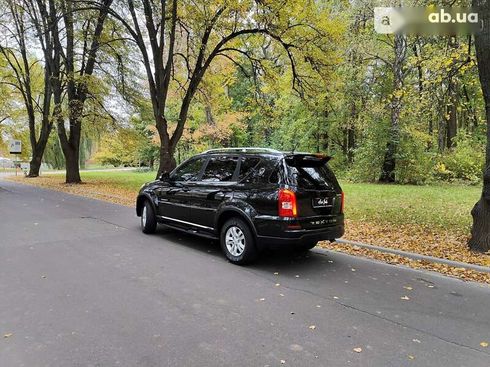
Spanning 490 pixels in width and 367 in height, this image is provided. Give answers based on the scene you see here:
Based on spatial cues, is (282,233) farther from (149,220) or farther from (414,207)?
(414,207)

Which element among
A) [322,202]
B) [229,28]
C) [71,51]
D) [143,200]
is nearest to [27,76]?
[71,51]

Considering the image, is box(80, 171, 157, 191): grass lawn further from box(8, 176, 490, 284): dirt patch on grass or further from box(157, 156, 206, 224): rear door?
box(8, 176, 490, 284): dirt patch on grass

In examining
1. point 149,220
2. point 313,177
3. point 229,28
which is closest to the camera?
point 313,177

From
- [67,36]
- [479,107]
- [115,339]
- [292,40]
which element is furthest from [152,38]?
[479,107]

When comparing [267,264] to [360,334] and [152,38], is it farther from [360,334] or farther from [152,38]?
[152,38]

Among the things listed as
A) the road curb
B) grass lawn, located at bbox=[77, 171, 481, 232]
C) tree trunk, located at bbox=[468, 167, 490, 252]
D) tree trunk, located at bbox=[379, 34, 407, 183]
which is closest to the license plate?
the road curb

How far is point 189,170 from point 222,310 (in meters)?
3.86

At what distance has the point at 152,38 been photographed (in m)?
15.1

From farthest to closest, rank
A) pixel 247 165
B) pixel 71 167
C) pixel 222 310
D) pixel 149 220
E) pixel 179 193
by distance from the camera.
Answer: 1. pixel 71 167
2. pixel 149 220
3. pixel 179 193
4. pixel 247 165
5. pixel 222 310

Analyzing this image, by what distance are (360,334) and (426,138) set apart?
18829 mm

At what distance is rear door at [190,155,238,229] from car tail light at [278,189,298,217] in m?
1.09

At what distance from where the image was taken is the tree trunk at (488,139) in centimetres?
645

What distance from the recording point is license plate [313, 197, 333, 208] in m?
5.87

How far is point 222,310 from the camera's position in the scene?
427cm
